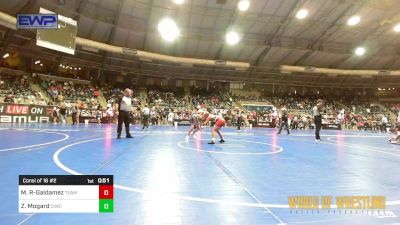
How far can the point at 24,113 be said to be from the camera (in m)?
24.5

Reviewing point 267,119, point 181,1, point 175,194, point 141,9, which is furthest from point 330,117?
point 175,194

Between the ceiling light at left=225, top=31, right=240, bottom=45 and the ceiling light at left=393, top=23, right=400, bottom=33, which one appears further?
the ceiling light at left=393, top=23, right=400, bottom=33

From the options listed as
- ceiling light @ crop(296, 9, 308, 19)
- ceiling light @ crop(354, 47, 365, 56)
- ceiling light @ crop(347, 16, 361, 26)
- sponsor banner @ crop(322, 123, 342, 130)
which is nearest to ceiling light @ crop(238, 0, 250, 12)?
ceiling light @ crop(296, 9, 308, 19)

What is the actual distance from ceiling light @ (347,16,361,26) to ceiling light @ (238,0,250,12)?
460 inches

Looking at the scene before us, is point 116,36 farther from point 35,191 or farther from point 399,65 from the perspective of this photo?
point 399,65

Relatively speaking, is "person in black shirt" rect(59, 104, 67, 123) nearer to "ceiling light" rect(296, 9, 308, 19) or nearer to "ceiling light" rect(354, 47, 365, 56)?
"ceiling light" rect(296, 9, 308, 19)

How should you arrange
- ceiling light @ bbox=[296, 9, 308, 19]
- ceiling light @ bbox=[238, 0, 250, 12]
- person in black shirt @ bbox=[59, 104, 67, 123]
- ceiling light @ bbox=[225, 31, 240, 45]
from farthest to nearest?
1. ceiling light @ bbox=[225, 31, 240, 45]
2. ceiling light @ bbox=[296, 9, 308, 19]
3. ceiling light @ bbox=[238, 0, 250, 12]
4. person in black shirt @ bbox=[59, 104, 67, 123]

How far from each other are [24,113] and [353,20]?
33.8 metres

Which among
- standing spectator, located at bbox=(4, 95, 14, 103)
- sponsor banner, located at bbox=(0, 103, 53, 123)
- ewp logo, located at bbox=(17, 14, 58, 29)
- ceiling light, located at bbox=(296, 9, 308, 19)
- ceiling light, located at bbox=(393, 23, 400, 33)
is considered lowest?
sponsor banner, located at bbox=(0, 103, 53, 123)

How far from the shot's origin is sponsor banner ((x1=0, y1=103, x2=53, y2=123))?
23.2 m

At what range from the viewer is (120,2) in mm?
27547

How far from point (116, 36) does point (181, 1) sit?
390 inches
